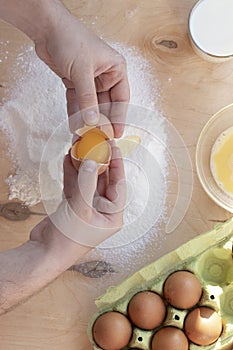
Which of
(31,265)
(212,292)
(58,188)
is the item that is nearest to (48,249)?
(31,265)

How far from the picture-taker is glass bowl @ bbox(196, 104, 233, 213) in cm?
118

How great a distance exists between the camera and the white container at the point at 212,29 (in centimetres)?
118

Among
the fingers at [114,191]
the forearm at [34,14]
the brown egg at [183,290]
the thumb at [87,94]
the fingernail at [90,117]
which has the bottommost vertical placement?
the brown egg at [183,290]

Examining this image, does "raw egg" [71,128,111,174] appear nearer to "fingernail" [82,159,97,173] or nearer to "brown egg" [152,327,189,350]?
"fingernail" [82,159,97,173]

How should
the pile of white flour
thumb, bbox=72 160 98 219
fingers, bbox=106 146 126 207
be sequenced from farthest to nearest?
the pile of white flour → fingers, bbox=106 146 126 207 → thumb, bbox=72 160 98 219

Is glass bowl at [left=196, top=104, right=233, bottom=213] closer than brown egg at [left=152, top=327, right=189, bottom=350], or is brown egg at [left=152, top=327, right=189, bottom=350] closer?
brown egg at [left=152, top=327, right=189, bottom=350]

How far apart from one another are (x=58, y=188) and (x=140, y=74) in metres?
0.28

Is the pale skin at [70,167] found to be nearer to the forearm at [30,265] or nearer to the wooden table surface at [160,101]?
the forearm at [30,265]

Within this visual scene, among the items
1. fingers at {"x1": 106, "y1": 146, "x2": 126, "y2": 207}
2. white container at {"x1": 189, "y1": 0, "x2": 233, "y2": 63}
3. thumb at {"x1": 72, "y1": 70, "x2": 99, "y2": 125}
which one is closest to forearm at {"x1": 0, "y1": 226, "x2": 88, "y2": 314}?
fingers at {"x1": 106, "y1": 146, "x2": 126, "y2": 207}

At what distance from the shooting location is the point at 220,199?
3.87 ft

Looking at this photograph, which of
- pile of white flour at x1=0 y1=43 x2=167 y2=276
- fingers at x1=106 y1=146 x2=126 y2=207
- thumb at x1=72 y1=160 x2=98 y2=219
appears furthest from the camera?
pile of white flour at x1=0 y1=43 x2=167 y2=276

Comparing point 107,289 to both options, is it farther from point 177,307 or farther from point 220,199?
point 220,199

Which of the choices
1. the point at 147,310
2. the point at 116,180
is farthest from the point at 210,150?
the point at 147,310

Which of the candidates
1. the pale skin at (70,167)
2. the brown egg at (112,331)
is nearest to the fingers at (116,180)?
the pale skin at (70,167)
